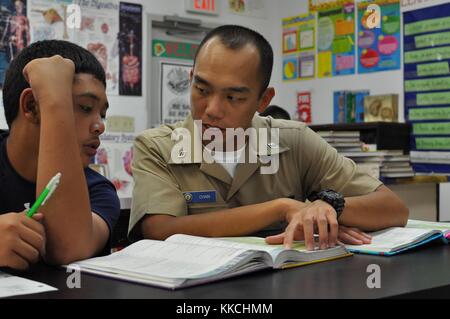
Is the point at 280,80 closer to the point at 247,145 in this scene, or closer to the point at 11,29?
the point at 11,29

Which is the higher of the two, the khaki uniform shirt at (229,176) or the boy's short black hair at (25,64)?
the boy's short black hair at (25,64)

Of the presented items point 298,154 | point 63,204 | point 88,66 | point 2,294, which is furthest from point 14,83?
point 298,154

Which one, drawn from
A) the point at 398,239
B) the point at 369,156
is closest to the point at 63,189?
the point at 398,239

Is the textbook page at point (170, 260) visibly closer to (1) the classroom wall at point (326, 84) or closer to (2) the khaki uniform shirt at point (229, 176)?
(2) the khaki uniform shirt at point (229, 176)

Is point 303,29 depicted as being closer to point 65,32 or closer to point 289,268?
point 65,32

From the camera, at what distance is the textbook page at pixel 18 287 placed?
0.71 metres

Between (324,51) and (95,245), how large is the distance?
3076 millimetres

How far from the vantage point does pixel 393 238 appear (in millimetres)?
1169

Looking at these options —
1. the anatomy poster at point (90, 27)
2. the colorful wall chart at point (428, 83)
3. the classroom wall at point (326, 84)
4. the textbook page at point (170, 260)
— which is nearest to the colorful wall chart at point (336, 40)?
the classroom wall at point (326, 84)

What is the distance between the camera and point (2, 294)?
701 millimetres

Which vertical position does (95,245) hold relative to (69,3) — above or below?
below

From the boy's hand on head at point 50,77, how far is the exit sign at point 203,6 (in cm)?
286

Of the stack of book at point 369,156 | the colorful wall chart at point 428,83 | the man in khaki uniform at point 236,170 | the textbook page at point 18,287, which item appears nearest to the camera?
the textbook page at point 18,287

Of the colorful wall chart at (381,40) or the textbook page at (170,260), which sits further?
the colorful wall chart at (381,40)
